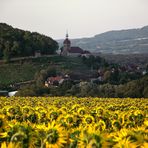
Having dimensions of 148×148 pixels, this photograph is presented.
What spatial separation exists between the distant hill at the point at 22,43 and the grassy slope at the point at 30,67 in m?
2.61

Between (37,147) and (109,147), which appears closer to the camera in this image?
(109,147)

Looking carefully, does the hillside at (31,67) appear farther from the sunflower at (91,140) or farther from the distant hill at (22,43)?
the sunflower at (91,140)

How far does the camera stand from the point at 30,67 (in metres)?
169

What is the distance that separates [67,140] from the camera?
32.2 feet

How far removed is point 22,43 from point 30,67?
744 centimetres

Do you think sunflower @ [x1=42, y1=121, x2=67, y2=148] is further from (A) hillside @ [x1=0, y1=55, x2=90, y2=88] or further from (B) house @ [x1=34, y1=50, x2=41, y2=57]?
(B) house @ [x1=34, y1=50, x2=41, y2=57]

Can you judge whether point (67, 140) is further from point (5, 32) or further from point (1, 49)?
point (5, 32)

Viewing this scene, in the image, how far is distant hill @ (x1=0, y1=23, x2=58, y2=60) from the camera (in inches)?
6397

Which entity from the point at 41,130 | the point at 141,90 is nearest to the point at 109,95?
the point at 141,90

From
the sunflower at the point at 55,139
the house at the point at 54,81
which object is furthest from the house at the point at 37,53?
the sunflower at the point at 55,139

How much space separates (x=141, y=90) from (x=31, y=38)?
82.1 m

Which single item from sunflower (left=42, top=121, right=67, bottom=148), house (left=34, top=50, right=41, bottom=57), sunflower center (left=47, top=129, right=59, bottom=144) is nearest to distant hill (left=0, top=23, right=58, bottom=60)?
house (left=34, top=50, right=41, bottom=57)

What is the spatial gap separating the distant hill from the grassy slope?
2613 millimetres

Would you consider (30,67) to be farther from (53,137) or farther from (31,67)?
(53,137)
